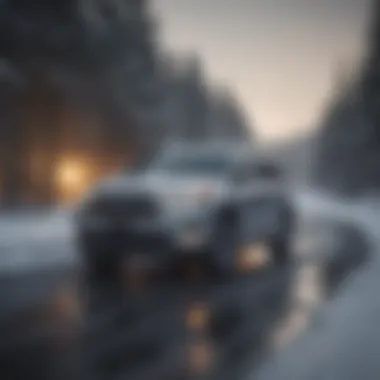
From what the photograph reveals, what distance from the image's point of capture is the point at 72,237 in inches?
420

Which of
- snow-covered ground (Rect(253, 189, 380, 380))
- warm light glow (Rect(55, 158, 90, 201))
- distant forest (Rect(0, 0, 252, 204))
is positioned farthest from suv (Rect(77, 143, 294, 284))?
snow-covered ground (Rect(253, 189, 380, 380))

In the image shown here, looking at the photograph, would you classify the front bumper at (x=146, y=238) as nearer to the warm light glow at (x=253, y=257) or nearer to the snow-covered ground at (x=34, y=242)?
the snow-covered ground at (x=34, y=242)

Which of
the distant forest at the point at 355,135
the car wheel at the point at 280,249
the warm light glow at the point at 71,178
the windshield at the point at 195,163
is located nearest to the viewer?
the warm light glow at the point at 71,178

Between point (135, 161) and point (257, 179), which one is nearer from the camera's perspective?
point (135, 161)

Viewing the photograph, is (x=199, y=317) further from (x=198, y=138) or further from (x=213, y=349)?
(x=198, y=138)

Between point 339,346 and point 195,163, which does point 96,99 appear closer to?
point 195,163

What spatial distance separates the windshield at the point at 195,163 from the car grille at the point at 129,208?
55 cm

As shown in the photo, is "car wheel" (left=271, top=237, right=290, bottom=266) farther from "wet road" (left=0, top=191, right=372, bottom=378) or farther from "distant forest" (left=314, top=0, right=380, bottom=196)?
"distant forest" (left=314, top=0, right=380, bottom=196)

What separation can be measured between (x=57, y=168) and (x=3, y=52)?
78.0 inches

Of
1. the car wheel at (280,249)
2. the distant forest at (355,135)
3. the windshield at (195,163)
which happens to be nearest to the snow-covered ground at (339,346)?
the distant forest at (355,135)

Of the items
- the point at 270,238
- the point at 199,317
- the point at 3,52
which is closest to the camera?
the point at 199,317

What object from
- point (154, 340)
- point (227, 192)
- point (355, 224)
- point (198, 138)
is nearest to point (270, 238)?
point (227, 192)

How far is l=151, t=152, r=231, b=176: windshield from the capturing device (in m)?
9.50

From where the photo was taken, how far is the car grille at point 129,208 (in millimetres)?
8781
